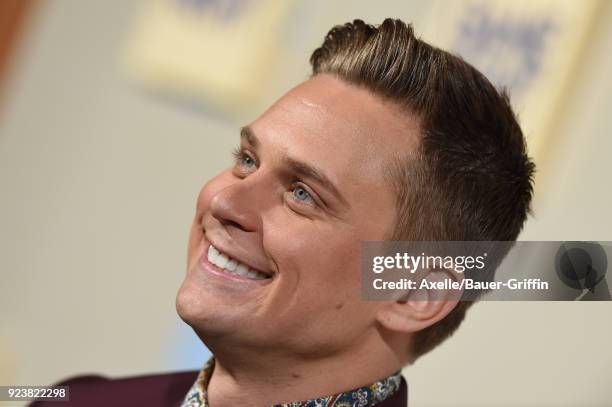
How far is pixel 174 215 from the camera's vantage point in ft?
7.32

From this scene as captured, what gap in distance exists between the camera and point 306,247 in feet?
3.67

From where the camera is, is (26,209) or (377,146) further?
(26,209)

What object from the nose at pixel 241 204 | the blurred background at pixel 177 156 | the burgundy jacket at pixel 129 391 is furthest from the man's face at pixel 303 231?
the blurred background at pixel 177 156

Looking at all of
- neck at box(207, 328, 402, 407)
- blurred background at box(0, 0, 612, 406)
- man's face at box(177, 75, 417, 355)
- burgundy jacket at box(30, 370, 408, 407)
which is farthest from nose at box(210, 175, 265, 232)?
blurred background at box(0, 0, 612, 406)

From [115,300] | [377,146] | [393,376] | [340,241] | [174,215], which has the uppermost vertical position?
[377,146]

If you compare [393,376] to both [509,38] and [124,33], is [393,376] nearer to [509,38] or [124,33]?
[509,38]

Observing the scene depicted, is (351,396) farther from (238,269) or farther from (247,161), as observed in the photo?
(247,161)

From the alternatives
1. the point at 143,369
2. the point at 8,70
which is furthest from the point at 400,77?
the point at 8,70

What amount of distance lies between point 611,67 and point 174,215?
3.78 ft

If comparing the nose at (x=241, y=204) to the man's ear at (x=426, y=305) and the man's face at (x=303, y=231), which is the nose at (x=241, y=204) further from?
the man's ear at (x=426, y=305)

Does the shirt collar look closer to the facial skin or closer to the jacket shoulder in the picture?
the facial skin

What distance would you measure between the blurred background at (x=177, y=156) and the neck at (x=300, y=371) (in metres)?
0.52

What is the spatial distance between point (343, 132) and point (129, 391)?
70 cm

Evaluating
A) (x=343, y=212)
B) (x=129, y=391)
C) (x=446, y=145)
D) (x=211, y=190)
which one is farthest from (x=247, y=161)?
(x=129, y=391)
